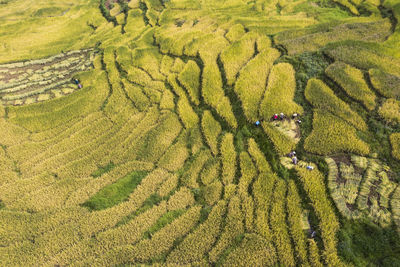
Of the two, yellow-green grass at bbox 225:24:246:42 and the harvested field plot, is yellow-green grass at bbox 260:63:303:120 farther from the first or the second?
the harvested field plot

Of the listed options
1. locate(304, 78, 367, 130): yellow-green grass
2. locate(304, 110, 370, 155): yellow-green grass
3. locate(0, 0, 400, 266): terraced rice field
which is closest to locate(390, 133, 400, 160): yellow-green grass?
locate(0, 0, 400, 266): terraced rice field

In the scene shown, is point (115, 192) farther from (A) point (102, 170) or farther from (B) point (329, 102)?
(B) point (329, 102)

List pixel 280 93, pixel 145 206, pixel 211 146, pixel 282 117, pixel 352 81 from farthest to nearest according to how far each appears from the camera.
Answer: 1. pixel 280 93
2. pixel 352 81
3. pixel 282 117
4. pixel 211 146
5. pixel 145 206

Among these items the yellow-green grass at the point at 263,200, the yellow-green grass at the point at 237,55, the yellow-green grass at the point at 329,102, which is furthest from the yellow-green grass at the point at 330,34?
the yellow-green grass at the point at 263,200

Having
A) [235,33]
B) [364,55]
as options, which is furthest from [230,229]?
[235,33]

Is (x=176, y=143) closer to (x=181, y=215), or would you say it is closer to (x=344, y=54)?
(x=181, y=215)
